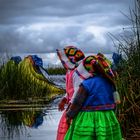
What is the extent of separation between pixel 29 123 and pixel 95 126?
7.70 meters

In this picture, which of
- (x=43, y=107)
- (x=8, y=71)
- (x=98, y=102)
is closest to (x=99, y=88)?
(x=98, y=102)

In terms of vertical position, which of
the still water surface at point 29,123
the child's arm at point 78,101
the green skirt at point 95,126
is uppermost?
the child's arm at point 78,101

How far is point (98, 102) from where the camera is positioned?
24.8 ft

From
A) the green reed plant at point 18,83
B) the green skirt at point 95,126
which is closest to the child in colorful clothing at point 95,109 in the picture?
the green skirt at point 95,126

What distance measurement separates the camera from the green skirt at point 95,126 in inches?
293

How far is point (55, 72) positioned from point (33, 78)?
22.3 meters

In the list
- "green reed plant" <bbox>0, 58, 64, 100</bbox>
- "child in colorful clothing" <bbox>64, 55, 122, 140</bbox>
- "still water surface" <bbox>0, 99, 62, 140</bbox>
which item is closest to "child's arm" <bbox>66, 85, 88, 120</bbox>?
"child in colorful clothing" <bbox>64, 55, 122, 140</bbox>

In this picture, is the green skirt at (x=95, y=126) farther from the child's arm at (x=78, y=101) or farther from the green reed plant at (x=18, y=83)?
the green reed plant at (x=18, y=83)

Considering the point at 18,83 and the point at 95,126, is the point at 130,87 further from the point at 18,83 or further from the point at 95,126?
the point at 18,83

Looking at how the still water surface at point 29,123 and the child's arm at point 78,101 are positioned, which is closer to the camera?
the child's arm at point 78,101

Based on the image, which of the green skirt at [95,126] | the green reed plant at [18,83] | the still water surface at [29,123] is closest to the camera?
the green skirt at [95,126]

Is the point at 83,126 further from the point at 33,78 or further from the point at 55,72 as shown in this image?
the point at 55,72

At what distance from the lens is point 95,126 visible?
7.50 meters

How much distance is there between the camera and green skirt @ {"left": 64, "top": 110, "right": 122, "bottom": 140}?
7445 millimetres
